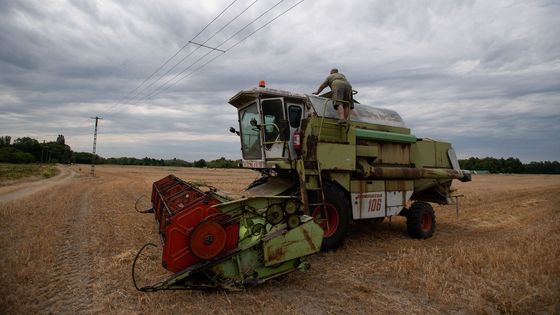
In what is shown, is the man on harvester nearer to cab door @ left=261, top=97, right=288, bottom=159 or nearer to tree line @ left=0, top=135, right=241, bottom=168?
cab door @ left=261, top=97, right=288, bottom=159

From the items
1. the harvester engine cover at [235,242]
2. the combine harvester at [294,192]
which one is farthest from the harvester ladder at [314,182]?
the harvester engine cover at [235,242]

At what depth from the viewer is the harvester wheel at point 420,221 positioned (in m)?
7.65

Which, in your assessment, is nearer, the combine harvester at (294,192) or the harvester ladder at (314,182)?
the combine harvester at (294,192)

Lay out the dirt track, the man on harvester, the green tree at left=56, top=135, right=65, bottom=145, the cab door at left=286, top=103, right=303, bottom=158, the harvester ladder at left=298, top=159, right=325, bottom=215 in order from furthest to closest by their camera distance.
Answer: the green tree at left=56, top=135, right=65, bottom=145 < the man on harvester < the cab door at left=286, top=103, right=303, bottom=158 < the harvester ladder at left=298, top=159, right=325, bottom=215 < the dirt track

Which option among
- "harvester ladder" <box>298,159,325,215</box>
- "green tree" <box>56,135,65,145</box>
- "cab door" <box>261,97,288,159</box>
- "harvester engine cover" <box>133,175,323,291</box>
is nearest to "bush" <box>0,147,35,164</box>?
"green tree" <box>56,135,65,145</box>

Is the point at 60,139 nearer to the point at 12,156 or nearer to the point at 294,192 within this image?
the point at 12,156

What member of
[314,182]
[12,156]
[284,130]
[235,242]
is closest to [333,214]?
[314,182]

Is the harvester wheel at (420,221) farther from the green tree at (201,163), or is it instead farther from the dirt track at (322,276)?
the green tree at (201,163)

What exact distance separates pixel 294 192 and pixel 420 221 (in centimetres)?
306

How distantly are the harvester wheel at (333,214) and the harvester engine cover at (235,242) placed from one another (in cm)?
200

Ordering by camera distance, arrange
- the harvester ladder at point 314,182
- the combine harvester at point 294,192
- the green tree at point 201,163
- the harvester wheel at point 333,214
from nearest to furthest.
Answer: the combine harvester at point 294,192 < the harvester ladder at point 314,182 < the harvester wheel at point 333,214 < the green tree at point 201,163

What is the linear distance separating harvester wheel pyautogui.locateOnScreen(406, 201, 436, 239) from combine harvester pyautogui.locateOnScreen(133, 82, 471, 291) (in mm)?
22

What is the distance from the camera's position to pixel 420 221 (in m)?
7.71

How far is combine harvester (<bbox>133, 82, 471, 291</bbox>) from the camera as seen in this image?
3832mm
